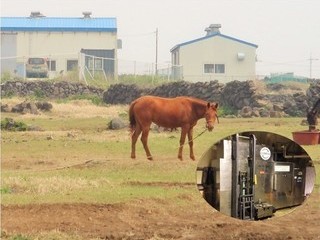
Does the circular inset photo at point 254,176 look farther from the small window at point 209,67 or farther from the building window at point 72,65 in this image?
the building window at point 72,65

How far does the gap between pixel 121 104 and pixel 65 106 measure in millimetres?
→ 5931

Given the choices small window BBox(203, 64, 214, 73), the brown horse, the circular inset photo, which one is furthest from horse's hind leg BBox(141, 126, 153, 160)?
the circular inset photo

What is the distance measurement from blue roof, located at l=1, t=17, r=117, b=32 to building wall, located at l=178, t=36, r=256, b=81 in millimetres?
2774

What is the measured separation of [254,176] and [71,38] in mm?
15410

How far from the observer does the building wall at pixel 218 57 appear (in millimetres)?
12414

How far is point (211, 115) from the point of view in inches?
392

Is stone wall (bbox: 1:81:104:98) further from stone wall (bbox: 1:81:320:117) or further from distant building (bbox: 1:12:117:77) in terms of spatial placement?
distant building (bbox: 1:12:117:77)

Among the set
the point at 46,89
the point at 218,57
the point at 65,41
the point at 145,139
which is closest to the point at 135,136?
the point at 145,139

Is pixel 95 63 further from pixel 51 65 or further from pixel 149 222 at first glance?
pixel 149 222

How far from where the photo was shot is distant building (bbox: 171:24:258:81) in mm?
12242

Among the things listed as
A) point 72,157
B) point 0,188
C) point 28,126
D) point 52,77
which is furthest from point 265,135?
point 52,77

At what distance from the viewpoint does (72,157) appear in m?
17.3

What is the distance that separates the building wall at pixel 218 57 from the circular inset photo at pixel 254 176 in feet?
22.9

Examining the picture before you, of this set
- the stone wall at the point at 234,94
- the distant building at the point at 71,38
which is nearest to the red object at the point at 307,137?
the stone wall at the point at 234,94
